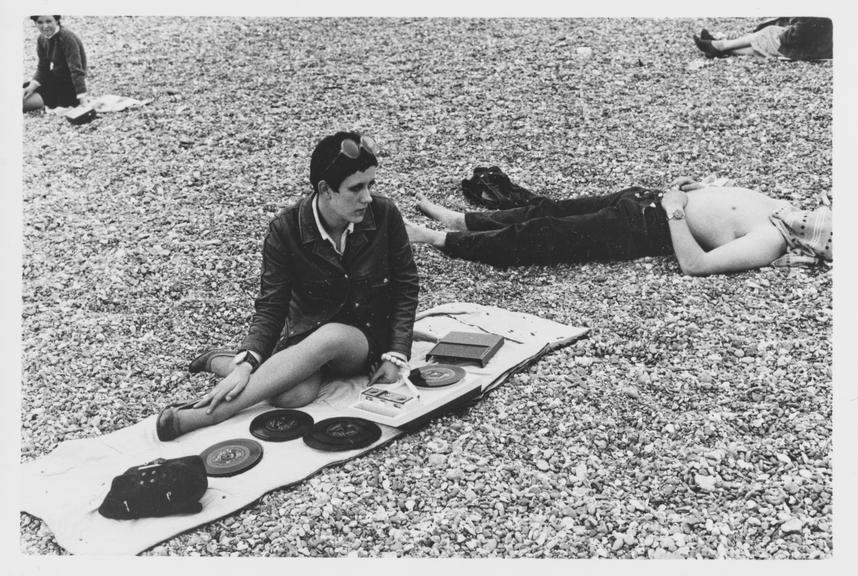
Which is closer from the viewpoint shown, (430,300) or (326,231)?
(326,231)

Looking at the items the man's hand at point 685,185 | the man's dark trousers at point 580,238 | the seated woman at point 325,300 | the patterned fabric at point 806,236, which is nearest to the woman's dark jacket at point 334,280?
the seated woman at point 325,300

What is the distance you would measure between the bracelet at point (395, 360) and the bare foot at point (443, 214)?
1900 mm

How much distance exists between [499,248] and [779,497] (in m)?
2.41

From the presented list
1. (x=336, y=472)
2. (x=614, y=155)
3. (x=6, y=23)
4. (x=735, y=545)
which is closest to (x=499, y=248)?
(x=614, y=155)

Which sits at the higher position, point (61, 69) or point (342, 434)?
point (61, 69)

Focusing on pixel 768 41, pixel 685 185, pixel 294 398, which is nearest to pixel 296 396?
pixel 294 398

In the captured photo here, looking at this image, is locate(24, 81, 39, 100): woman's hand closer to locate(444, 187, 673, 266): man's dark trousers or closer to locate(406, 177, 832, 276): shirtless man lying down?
locate(406, 177, 832, 276): shirtless man lying down

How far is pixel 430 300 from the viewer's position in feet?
15.3

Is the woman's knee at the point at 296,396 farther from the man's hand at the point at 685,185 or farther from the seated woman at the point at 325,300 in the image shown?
the man's hand at the point at 685,185

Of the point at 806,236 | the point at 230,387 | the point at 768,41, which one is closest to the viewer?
the point at 230,387

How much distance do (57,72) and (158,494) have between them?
16.5 feet

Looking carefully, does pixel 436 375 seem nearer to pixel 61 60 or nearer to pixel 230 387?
pixel 230 387

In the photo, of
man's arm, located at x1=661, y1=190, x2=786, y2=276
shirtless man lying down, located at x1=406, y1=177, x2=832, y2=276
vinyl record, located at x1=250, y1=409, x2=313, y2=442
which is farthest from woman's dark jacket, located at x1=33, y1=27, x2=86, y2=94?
man's arm, located at x1=661, y1=190, x2=786, y2=276

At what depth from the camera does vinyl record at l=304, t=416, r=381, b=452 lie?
3229 mm
